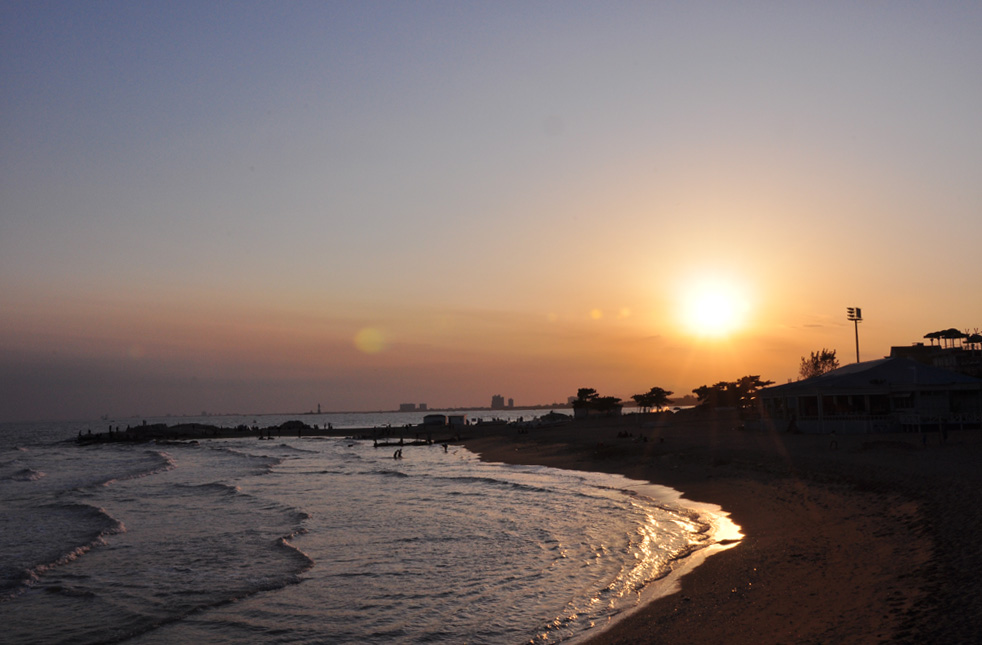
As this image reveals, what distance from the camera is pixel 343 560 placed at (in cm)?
1941

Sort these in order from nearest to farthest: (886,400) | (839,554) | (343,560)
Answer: (839,554), (343,560), (886,400)

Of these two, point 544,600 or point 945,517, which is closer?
point 544,600

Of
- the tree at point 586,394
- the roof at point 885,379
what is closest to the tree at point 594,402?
the tree at point 586,394

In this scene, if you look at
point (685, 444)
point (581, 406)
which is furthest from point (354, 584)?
point (581, 406)

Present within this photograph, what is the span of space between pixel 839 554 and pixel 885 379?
100ft

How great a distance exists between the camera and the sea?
1352cm

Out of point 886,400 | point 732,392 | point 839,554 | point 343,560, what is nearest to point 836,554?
point 839,554

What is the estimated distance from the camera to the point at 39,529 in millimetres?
26281

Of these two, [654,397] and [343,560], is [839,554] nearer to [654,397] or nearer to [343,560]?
[343,560]

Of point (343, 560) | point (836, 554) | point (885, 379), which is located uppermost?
point (885, 379)

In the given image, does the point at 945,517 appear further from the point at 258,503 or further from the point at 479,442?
the point at 479,442

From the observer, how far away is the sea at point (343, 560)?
1352 cm

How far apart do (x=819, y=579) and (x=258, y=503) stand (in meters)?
26.3

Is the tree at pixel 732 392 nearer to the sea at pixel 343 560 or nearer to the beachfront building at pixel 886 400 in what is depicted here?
the beachfront building at pixel 886 400
